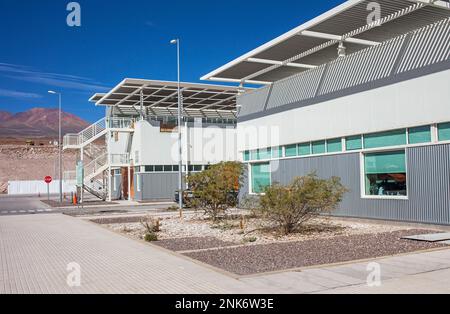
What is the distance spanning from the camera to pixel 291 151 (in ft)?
75.9

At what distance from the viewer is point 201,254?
40.9 feet

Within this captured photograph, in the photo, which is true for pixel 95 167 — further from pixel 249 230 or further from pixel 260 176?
pixel 249 230

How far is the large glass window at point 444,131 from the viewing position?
1510 cm

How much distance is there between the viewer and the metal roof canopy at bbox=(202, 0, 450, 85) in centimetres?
1802

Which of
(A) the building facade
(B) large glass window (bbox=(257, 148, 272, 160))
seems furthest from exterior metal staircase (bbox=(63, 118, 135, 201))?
(A) the building facade

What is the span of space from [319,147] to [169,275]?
12.9 metres

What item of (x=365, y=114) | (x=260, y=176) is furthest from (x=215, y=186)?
(x=365, y=114)

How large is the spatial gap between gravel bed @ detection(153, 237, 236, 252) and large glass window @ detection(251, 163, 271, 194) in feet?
31.7

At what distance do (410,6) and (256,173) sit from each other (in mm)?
11819

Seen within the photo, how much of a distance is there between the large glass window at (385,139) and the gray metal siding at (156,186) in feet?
81.2

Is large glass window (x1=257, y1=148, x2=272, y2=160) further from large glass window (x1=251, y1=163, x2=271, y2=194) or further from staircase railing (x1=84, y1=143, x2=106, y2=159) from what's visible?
staircase railing (x1=84, y1=143, x2=106, y2=159)

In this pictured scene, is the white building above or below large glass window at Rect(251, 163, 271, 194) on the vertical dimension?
above

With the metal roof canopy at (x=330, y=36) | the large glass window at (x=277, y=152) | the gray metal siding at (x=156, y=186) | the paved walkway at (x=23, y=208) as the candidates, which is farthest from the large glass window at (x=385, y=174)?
the gray metal siding at (x=156, y=186)
